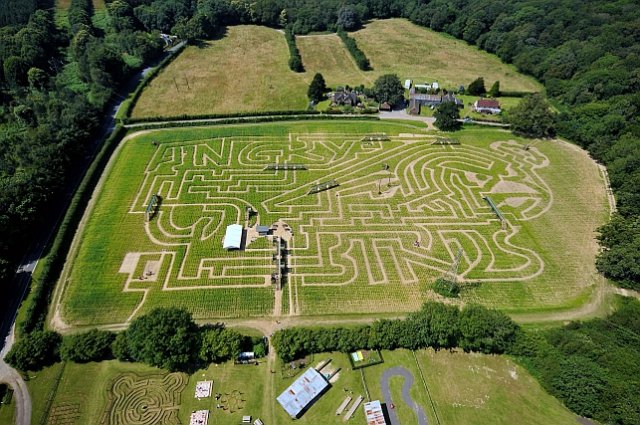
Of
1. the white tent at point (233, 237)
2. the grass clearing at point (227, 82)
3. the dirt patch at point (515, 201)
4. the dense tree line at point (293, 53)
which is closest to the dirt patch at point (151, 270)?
the white tent at point (233, 237)

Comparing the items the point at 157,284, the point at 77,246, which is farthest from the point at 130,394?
the point at 77,246

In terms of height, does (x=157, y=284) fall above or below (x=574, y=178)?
below

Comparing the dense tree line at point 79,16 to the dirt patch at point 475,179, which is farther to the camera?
the dense tree line at point 79,16

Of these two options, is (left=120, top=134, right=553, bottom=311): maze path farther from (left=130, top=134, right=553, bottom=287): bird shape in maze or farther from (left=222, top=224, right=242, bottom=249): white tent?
(left=222, top=224, right=242, bottom=249): white tent

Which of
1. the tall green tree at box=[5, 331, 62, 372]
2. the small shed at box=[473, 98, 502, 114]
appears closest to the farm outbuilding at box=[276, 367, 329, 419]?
the tall green tree at box=[5, 331, 62, 372]

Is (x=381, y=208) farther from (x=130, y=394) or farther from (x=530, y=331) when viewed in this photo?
(x=130, y=394)

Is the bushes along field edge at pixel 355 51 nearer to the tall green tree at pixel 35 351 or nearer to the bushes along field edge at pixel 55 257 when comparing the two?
the bushes along field edge at pixel 55 257
